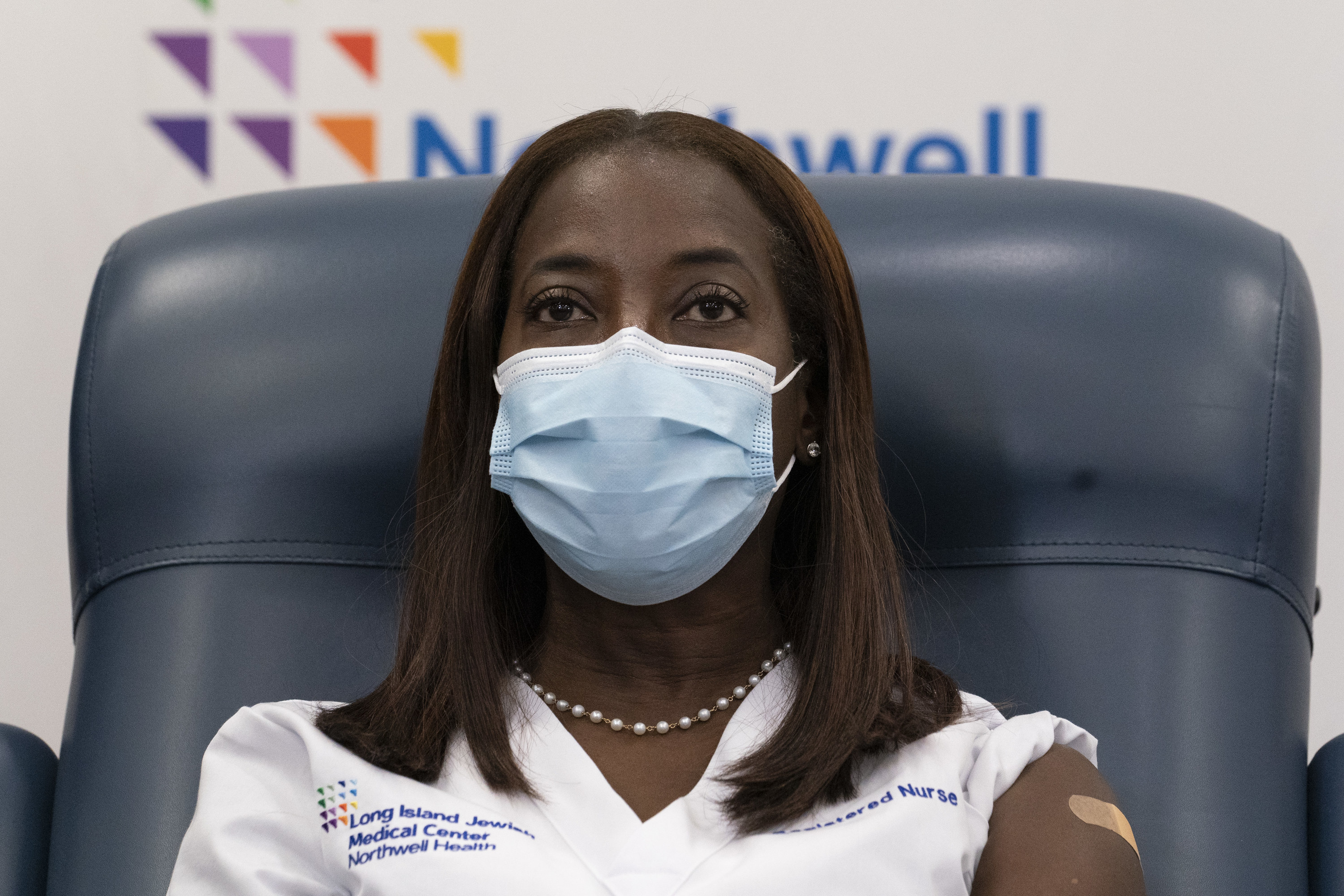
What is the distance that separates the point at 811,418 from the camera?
1437 millimetres

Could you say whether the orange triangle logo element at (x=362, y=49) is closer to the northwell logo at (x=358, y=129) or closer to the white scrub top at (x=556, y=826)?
the northwell logo at (x=358, y=129)

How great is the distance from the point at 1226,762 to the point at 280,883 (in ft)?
3.04

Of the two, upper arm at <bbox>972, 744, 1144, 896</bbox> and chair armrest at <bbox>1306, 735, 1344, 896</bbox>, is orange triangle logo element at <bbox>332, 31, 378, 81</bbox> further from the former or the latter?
chair armrest at <bbox>1306, 735, 1344, 896</bbox>

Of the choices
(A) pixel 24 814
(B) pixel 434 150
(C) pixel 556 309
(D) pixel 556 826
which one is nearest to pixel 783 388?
(C) pixel 556 309

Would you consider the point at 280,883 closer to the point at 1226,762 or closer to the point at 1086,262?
the point at 1226,762

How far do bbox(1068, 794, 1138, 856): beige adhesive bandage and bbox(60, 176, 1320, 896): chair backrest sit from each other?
208mm

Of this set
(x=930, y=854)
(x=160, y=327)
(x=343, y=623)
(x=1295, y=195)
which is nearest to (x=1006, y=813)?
(x=930, y=854)

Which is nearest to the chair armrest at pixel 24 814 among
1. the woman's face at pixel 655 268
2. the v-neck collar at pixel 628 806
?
the v-neck collar at pixel 628 806

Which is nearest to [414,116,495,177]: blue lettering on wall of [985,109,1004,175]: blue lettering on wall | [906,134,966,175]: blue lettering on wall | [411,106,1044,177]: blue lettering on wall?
[411,106,1044,177]: blue lettering on wall

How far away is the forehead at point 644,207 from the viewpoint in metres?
1.34

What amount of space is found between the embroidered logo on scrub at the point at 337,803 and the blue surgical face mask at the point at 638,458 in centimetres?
28

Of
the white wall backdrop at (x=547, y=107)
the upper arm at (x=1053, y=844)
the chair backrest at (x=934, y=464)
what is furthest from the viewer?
the white wall backdrop at (x=547, y=107)

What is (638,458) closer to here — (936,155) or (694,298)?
(694,298)

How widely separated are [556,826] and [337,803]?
0.20 m
